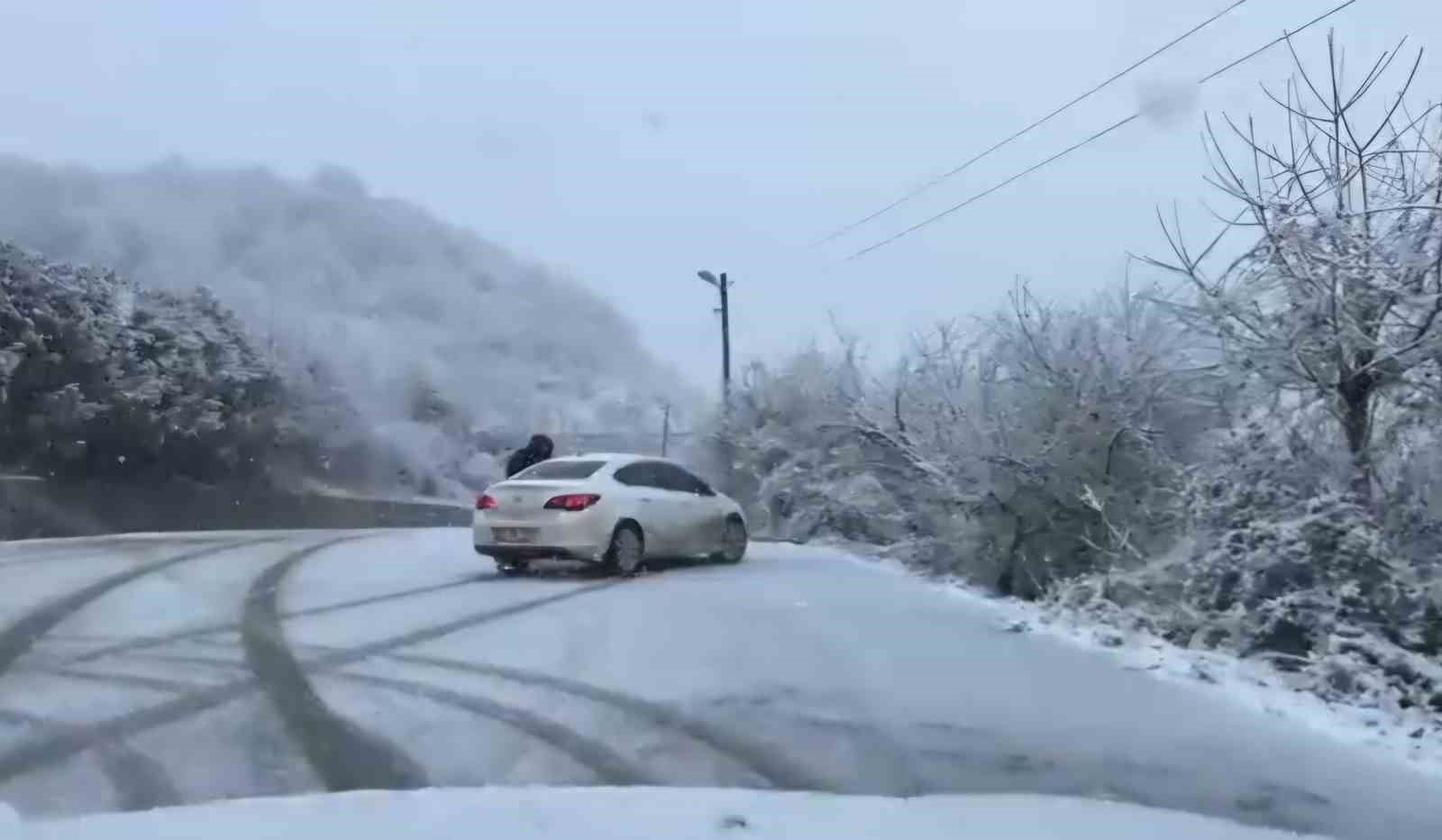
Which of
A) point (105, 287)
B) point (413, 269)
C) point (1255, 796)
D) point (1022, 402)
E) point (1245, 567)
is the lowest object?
point (1255, 796)

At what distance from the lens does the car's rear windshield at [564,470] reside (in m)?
17.8

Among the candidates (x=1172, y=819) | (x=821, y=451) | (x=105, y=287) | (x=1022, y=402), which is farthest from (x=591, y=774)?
(x=105, y=287)

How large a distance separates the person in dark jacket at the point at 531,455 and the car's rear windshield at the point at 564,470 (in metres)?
4.40

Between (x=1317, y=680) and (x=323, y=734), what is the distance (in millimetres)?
6439

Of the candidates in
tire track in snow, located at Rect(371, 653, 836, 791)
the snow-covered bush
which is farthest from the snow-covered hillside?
tire track in snow, located at Rect(371, 653, 836, 791)

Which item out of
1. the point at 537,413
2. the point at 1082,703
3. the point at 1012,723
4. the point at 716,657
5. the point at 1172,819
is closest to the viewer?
the point at 1172,819

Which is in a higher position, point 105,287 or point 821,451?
point 105,287

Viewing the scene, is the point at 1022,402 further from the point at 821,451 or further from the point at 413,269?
the point at 413,269

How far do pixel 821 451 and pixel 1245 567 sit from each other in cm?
1669

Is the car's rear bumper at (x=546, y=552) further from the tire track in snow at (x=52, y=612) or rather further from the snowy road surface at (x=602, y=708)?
the tire track in snow at (x=52, y=612)

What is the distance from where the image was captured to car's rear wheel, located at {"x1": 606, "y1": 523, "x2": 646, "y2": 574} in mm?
17125

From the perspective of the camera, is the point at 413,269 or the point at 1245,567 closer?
the point at 1245,567

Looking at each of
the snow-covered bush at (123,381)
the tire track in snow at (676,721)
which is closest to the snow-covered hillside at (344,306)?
the snow-covered bush at (123,381)

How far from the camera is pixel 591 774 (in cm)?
730
